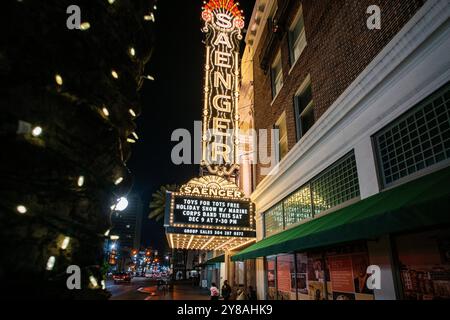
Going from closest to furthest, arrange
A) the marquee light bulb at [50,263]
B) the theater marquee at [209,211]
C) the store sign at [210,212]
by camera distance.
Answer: the marquee light bulb at [50,263] < the theater marquee at [209,211] < the store sign at [210,212]

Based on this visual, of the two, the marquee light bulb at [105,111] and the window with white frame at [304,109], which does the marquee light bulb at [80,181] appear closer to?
the marquee light bulb at [105,111]

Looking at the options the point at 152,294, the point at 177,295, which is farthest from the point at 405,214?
the point at 152,294

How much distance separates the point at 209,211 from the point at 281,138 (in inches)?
191

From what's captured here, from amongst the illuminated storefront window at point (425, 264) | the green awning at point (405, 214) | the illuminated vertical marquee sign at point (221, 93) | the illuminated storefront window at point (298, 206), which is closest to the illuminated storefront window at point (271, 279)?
the illuminated storefront window at point (298, 206)

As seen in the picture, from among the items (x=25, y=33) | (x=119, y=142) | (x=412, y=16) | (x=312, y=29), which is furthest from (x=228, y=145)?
(x=25, y=33)

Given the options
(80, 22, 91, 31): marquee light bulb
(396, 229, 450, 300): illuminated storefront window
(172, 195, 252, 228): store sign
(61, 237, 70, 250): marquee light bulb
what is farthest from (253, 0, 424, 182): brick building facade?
(61, 237, 70, 250): marquee light bulb

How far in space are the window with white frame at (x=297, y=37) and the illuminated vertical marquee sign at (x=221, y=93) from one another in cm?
425

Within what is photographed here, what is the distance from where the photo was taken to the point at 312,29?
34.3 ft

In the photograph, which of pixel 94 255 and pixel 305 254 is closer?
pixel 94 255

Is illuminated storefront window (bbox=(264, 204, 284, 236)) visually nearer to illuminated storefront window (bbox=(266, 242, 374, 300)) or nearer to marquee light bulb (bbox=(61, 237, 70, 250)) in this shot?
illuminated storefront window (bbox=(266, 242, 374, 300))

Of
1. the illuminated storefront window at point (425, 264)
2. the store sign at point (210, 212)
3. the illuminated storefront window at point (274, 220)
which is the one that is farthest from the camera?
the store sign at point (210, 212)

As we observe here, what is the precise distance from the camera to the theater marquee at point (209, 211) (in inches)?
492

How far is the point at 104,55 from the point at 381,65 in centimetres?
560
